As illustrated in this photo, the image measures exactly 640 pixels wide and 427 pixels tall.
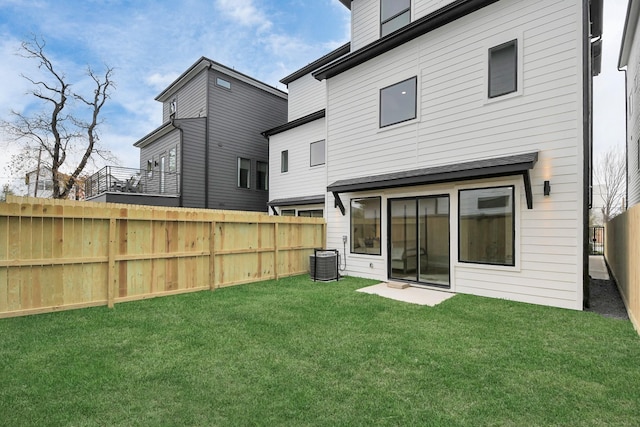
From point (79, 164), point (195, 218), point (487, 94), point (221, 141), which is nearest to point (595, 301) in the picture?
point (487, 94)

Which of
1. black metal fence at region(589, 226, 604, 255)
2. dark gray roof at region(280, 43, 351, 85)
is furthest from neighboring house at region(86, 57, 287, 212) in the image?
black metal fence at region(589, 226, 604, 255)

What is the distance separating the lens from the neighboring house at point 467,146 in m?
5.50

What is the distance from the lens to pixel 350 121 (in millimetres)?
9133

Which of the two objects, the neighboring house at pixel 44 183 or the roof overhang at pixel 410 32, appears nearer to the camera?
the roof overhang at pixel 410 32

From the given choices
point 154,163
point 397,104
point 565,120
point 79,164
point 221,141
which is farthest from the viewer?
point 79,164

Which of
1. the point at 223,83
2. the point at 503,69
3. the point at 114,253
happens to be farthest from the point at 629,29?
the point at 114,253

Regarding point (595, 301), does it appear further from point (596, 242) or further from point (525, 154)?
point (596, 242)

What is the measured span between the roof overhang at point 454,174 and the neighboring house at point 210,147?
25.2 feet

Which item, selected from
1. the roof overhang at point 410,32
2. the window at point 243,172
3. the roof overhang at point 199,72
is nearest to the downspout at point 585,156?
the roof overhang at point 410,32

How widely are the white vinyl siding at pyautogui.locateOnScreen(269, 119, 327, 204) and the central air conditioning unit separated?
3.41 meters

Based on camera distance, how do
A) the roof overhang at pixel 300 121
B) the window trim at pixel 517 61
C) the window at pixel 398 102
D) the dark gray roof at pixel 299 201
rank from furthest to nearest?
the roof overhang at pixel 300 121
the dark gray roof at pixel 299 201
the window at pixel 398 102
the window trim at pixel 517 61

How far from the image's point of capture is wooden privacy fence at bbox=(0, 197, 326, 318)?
16.4 feet

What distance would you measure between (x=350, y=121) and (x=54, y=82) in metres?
17.0

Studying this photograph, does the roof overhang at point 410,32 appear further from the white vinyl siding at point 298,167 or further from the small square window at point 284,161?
the small square window at point 284,161
